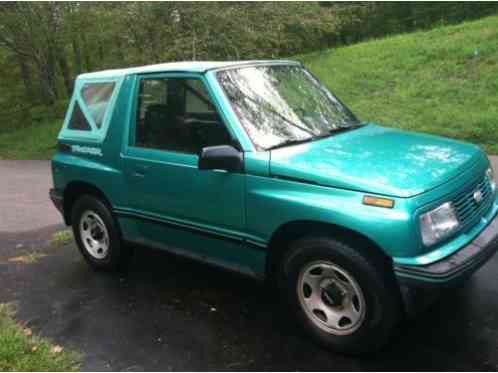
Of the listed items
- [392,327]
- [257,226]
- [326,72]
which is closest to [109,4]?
[326,72]

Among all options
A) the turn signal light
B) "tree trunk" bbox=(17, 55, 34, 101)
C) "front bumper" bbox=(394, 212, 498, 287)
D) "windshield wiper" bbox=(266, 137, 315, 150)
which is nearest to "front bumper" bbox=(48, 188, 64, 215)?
"windshield wiper" bbox=(266, 137, 315, 150)

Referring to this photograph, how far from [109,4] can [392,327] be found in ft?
44.1

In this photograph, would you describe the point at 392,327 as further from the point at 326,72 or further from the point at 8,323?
the point at 326,72

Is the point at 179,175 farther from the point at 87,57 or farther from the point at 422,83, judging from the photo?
the point at 87,57

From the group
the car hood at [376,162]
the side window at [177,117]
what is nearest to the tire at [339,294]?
the car hood at [376,162]

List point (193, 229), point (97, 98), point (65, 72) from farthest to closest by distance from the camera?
point (65, 72), point (97, 98), point (193, 229)

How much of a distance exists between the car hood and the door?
433 mm

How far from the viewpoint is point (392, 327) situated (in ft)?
10.4

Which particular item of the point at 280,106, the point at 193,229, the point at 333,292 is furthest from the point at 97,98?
the point at 333,292

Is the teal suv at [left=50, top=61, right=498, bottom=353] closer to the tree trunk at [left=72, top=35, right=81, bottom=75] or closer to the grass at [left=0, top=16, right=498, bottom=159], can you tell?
the grass at [left=0, top=16, right=498, bottom=159]

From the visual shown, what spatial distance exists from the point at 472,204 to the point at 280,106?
1556mm

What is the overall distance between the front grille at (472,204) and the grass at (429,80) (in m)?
5.27

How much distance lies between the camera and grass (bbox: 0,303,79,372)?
11.1ft

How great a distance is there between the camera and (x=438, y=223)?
310 centimetres
